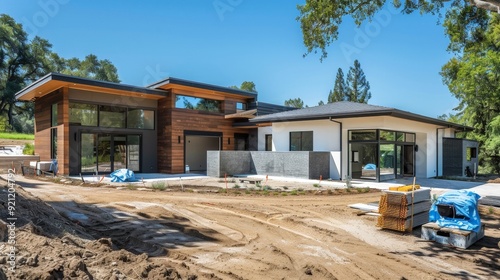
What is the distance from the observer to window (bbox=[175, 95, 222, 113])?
20.4 metres

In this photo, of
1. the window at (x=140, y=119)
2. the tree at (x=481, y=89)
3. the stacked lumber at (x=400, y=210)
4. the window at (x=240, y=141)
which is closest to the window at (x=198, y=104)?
the window at (x=140, y=119)

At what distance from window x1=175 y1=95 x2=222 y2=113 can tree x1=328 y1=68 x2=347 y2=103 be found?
30.1 metres

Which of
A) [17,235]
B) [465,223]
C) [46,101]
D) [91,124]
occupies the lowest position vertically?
[465,223]

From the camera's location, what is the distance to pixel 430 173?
18.2m

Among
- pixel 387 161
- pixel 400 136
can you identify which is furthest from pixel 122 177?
pixel 400 136

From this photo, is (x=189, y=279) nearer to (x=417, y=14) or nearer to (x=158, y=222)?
(x=158, y=222)

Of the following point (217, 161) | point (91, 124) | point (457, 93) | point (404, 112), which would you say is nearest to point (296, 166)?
point (217, 161)

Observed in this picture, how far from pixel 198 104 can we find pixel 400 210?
16.8 meters

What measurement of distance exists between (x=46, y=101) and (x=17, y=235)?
62.3ft

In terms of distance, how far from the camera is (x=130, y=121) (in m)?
19.5

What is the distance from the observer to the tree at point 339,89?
47.8 metres

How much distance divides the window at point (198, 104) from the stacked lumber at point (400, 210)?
15930mm

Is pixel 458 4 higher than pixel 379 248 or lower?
higher

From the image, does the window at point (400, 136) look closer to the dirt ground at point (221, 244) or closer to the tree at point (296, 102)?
the dirt ground at point (221, 244)
